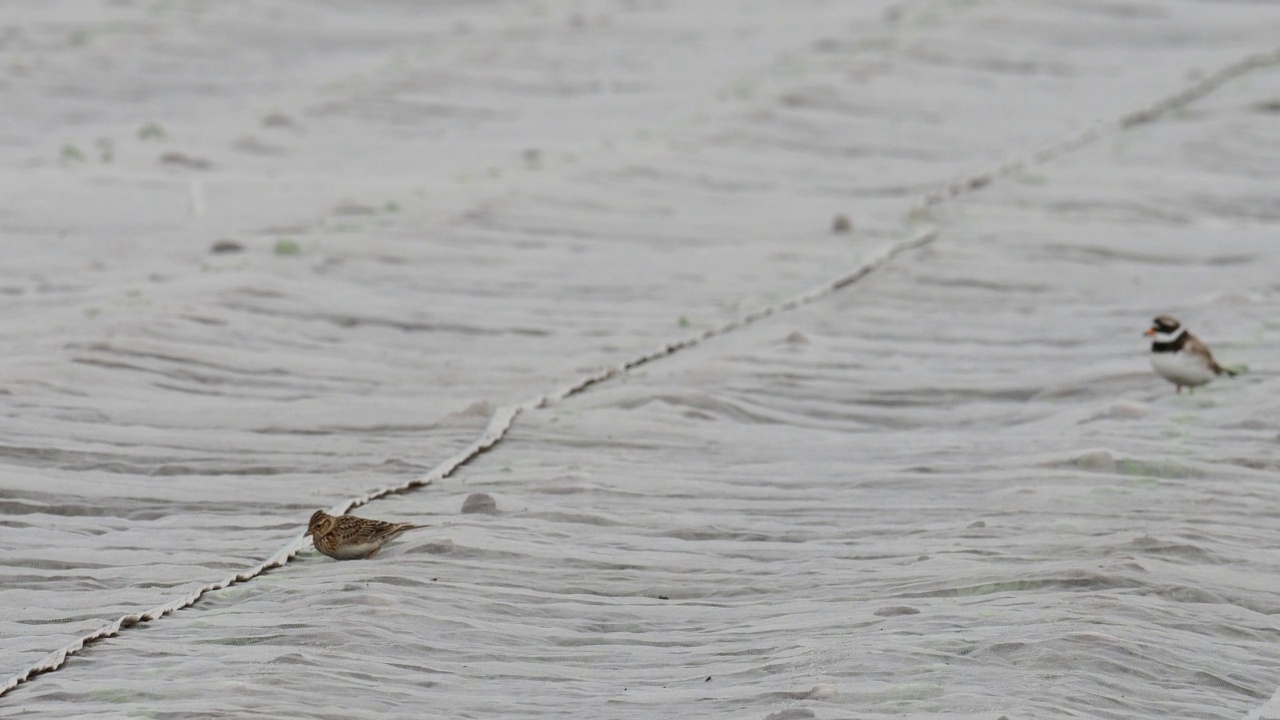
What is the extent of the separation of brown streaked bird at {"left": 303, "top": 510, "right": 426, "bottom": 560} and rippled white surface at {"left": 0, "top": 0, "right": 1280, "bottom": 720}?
3.3 inches

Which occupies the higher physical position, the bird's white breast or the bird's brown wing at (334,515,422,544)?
the bird's white breast

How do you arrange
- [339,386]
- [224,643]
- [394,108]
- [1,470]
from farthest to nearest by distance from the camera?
1. [394,108]
2. [339,386]
3. [1,470]
4. [224,643]

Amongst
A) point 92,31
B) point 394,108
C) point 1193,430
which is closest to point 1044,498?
point 1193,430

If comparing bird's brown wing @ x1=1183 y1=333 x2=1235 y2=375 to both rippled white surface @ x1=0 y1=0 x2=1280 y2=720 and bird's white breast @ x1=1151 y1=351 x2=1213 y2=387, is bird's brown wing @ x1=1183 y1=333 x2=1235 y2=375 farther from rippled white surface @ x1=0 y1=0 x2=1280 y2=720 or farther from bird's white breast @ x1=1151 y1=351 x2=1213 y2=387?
rippled white surface @ x1=0 y1=0 x2=1280 y2=720

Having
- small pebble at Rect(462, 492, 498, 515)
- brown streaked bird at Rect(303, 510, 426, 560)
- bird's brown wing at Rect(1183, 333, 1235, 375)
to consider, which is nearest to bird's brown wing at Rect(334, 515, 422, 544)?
brown streaked bird at Rect(303, 510, 426, 560)

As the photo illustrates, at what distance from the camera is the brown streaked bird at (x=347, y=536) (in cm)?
515

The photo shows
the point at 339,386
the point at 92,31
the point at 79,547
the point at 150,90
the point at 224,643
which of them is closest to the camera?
the point at 224,643

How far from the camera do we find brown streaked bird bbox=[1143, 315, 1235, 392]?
6.88 metres

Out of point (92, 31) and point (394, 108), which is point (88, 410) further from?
point (92, 31)

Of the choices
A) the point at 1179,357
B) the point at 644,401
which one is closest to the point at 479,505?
the point at 644,401

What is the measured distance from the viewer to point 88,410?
6527 millimetres

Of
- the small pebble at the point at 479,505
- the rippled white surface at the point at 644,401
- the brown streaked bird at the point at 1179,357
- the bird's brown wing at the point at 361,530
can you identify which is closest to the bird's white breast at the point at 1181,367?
the brown streaked bird at the point at 1179,357

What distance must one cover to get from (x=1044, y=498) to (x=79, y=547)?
8.98 ft

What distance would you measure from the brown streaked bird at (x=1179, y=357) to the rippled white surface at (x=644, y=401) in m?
0.11
